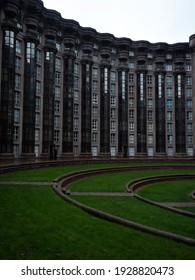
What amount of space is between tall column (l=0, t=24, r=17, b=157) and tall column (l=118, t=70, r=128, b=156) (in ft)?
92.9

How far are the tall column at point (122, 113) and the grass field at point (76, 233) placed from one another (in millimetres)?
45313

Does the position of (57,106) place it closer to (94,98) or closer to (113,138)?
(94,98)

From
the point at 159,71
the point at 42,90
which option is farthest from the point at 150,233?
the point at 159,71

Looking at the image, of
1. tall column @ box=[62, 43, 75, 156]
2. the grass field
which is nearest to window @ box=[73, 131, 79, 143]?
tall column @ box=[62, 43, 75, 156]

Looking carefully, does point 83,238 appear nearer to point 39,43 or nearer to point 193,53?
point 39,43

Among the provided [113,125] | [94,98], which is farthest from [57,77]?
[113,125]

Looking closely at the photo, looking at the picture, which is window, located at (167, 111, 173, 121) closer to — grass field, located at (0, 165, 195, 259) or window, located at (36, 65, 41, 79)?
window, located at (36, 65, 41, 79)

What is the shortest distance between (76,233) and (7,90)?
36.2 meters

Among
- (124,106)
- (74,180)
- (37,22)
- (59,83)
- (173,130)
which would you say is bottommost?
(74,180)

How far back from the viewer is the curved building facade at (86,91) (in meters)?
42.9

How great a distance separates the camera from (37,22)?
146ft

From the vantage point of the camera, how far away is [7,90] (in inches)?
1542

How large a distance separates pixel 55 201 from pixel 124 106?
4849 cm

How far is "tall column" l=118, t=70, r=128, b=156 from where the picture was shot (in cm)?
5866
